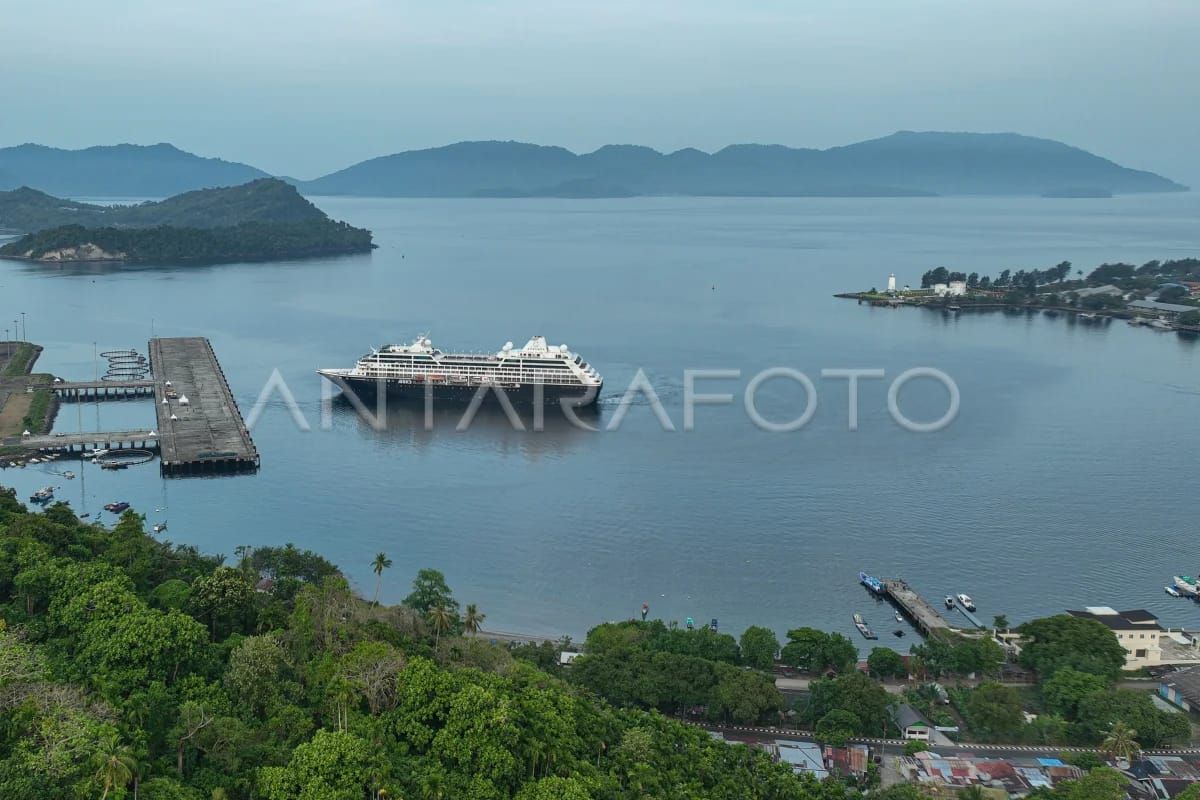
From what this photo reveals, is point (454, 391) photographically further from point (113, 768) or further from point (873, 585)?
point (113, 768)

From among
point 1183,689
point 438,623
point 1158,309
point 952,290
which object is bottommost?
point 1183,689

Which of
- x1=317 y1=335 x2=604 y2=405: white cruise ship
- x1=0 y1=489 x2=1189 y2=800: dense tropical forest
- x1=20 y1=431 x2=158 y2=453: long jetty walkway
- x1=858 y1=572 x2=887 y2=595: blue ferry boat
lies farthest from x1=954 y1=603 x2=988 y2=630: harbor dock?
x1=20 y1=431 x2=158 y2=453: long jetty walkway

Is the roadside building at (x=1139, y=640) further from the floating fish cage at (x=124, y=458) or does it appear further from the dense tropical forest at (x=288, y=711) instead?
the floating fish cage at (x=124, y=458)

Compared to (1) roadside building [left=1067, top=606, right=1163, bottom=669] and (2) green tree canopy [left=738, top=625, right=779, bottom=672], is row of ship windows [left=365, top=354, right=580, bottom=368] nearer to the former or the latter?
(2) green tree canopy [left=738, top=625, right=779, bottom=672]

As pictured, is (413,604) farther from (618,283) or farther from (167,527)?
(618,283)

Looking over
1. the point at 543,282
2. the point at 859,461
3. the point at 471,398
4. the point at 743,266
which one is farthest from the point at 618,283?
the point at 859,461

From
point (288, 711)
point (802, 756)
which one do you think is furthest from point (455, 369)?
point (288, 711)

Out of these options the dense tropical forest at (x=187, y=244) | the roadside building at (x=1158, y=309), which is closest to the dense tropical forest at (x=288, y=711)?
the roadside building at (x=1158, y=309)
